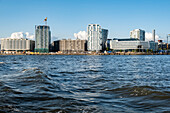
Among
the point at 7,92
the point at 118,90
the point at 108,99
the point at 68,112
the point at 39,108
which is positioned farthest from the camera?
the point at 118,90

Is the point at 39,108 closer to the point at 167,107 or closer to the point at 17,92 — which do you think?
the point at 17,92

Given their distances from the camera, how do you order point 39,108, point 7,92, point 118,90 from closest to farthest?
point 39,108
point 7,92
point 118,90

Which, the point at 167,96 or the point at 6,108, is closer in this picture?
the point at 6,108

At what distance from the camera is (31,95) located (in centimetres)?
1046

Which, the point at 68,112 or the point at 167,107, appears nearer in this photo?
the point at 68,112

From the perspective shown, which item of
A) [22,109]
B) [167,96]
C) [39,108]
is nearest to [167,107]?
[167,96]

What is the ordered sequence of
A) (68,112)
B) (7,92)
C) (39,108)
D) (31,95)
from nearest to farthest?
(68,112) → (39,108) → (31,95) → (7,92)

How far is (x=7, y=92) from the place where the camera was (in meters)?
11.3

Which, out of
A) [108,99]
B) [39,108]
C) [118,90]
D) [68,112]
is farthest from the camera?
[118,90]

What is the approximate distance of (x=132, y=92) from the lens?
38.0 feet

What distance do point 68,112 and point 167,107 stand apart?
403cm

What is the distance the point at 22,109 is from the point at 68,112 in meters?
1.78

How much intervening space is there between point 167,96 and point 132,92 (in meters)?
1.84

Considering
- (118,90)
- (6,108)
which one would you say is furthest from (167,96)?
(6,108)
